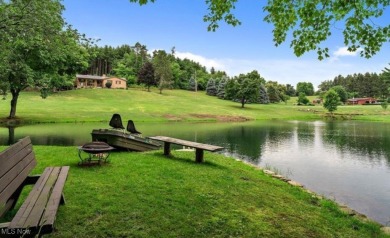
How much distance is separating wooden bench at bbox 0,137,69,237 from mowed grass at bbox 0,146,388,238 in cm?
86

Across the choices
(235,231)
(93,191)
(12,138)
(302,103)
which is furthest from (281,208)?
(302,103)

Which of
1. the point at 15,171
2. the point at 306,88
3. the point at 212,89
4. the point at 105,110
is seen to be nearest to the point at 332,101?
the point at 212,89

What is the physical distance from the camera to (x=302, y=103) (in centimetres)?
11556

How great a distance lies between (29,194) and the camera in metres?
5.30

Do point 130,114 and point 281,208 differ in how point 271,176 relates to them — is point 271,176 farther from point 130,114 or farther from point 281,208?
point 130,114

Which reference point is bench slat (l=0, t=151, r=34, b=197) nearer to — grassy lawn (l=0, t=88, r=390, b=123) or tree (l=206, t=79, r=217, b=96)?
grassy lawn (l=0, t=88, r=390, b=123)

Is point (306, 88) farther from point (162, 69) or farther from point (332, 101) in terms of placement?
point (162, 69)

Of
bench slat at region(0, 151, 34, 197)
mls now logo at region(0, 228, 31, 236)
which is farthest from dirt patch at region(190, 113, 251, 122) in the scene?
mls now logo at region(0, 228, 31, 236)

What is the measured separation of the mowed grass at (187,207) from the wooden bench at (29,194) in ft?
2.81

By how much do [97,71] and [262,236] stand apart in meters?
135

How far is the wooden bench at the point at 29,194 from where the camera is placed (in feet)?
12.6

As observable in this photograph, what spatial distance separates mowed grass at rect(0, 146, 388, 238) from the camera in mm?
6293

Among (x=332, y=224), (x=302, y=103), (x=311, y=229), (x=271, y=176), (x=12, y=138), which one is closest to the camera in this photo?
(x=311, y=229)

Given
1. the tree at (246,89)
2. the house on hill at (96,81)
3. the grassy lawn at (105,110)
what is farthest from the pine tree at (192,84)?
the grassy lawn at (105,110)
